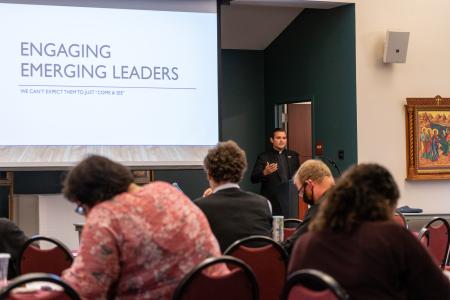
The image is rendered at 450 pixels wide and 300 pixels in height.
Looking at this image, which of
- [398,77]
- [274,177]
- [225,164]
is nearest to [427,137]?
[398,77]

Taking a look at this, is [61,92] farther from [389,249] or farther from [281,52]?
[389,249]

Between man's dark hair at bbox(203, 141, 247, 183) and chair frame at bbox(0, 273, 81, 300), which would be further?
man's dark hair at bbox(203, 141, 247, 183)

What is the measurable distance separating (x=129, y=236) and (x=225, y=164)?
122cm

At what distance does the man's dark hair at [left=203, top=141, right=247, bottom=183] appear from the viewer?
Result: 10.7 ft

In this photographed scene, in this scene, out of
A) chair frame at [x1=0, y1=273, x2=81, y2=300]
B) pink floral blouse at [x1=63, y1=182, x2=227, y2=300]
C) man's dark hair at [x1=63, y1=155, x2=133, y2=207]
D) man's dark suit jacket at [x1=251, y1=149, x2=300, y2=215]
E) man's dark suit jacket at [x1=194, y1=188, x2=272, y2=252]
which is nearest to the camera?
chair frame at [x1=0, y1=273, x2=81, y2=300]

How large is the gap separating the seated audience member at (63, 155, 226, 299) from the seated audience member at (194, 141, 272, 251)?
2.40 feet

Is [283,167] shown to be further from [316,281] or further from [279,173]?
[316,281]

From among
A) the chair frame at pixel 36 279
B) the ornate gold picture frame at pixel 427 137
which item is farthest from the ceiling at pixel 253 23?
the chair frame at pixel 36 279

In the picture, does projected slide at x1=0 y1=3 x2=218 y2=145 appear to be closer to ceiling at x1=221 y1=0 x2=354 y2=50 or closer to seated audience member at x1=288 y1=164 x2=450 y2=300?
ceiling at x1=221 y1=0 x2=354 y2=50

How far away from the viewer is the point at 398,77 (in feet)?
23.0

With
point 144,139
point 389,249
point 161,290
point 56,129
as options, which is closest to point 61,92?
point 56,129

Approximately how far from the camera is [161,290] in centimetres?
219
